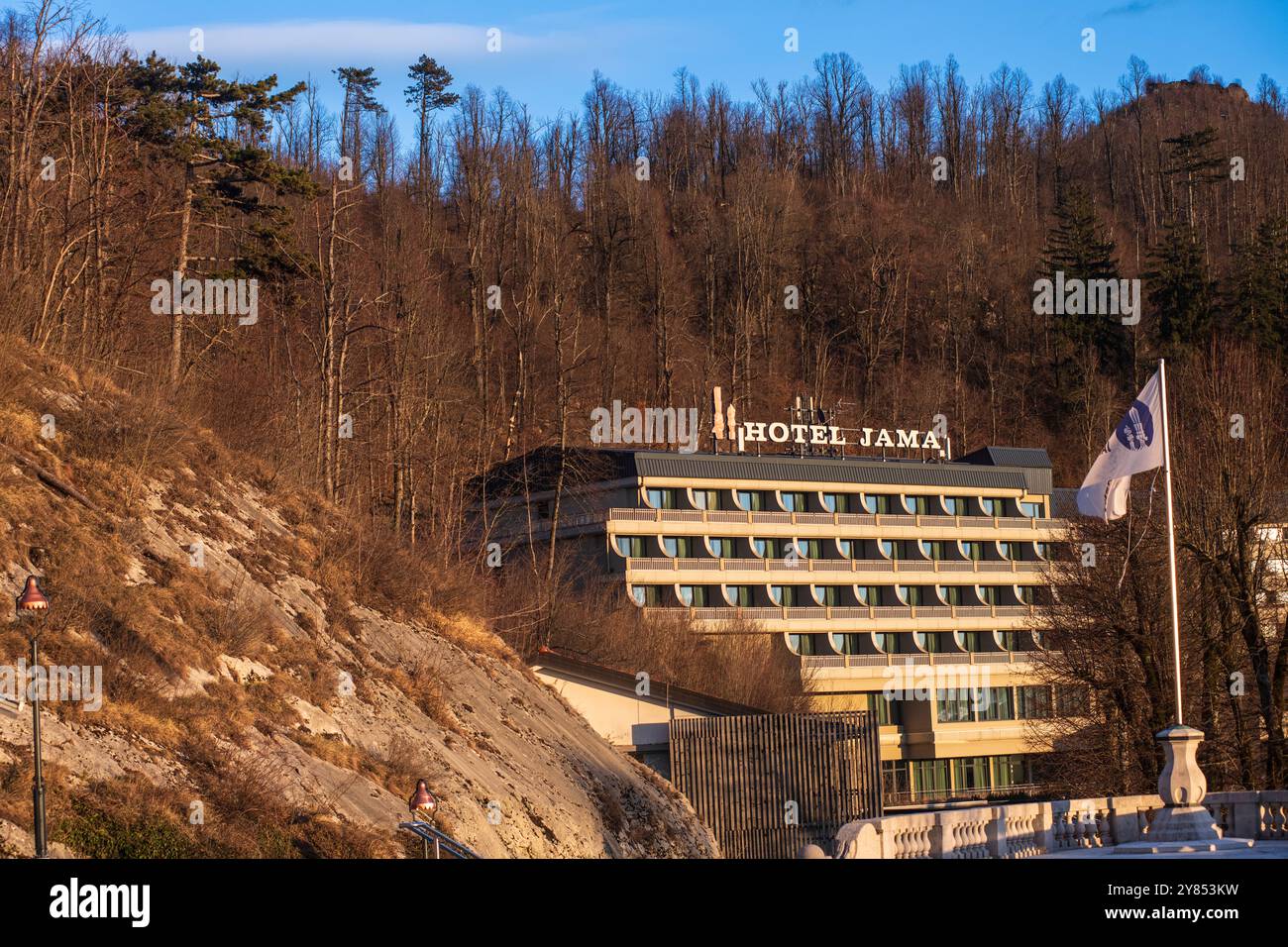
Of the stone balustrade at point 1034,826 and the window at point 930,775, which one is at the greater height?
the stone balustrade at point 1034,826

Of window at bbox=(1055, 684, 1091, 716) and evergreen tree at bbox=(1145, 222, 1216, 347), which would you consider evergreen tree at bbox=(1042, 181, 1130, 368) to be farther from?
window at bbox=(1055, 684, 1091, 716)

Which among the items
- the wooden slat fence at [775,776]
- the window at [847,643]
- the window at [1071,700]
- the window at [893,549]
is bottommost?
the wooden slat fence at [775,776]

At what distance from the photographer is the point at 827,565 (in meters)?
80.2

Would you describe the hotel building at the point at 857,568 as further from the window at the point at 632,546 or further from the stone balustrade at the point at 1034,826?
the stone balustrade at the point at 1034,826

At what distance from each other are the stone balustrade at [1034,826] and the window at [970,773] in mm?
49893

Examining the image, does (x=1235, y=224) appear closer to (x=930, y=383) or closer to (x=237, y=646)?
(x=930, y=383)

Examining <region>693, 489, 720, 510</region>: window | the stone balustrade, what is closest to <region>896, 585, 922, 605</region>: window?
<region>693, 489, 720, 510</region>: window

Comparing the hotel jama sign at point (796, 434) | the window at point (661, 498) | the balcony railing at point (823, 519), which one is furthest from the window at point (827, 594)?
the window at point (661, 498)

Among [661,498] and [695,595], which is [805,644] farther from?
[661,498]

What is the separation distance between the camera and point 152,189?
4497 centimetres

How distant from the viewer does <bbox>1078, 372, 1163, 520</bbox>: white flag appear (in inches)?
1029

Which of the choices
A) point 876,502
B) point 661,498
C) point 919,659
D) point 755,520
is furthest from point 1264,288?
point 661,498

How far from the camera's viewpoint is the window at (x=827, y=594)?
262ft

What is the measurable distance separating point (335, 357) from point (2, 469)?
24251mm
